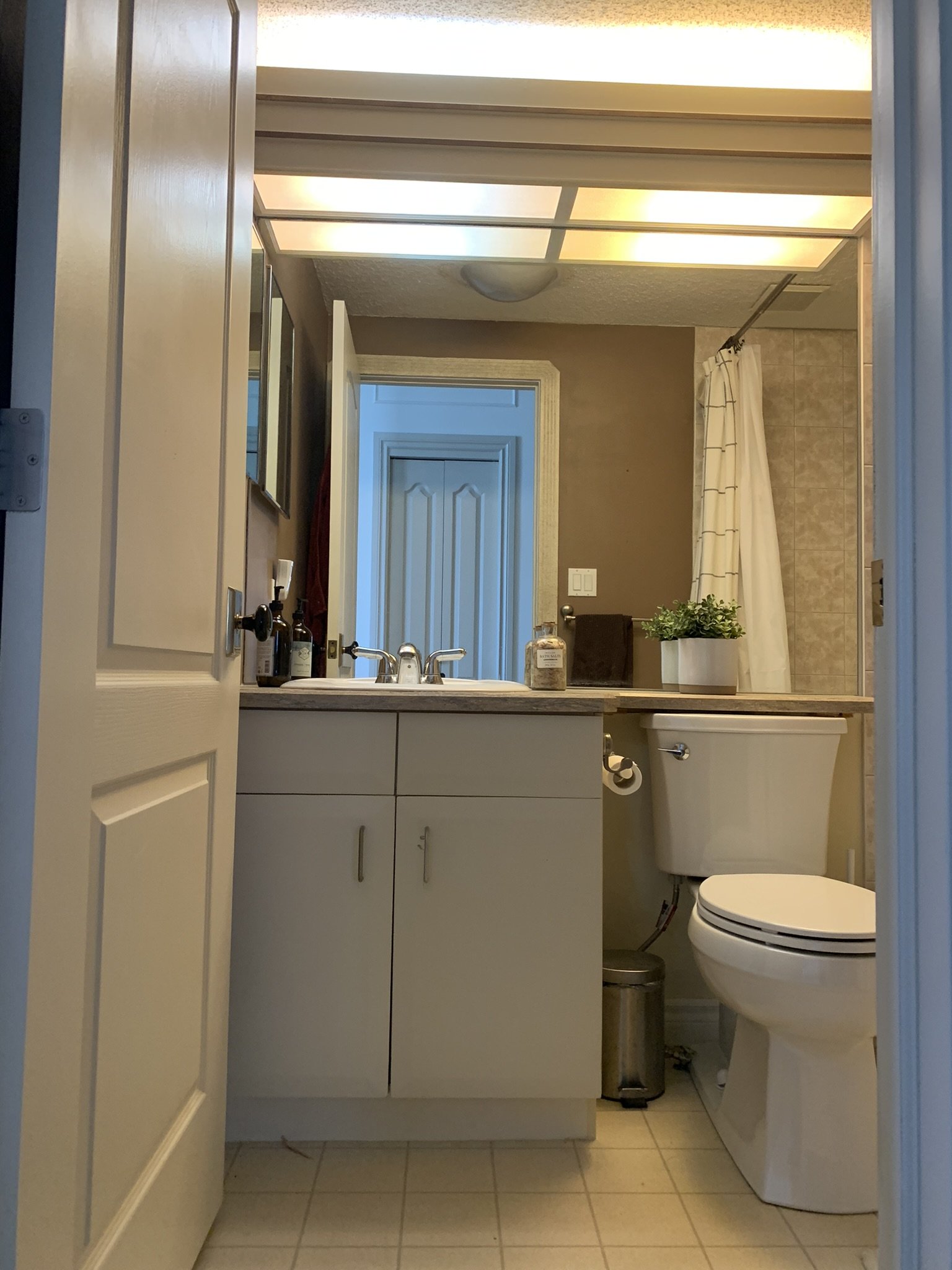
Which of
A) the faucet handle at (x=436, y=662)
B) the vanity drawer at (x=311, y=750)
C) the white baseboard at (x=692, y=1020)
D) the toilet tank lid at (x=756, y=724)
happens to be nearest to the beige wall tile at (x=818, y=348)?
the toilet tank lid at (x=756, y=724)

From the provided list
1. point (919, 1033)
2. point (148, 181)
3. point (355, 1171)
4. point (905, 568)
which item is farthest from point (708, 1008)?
point (148, 181)

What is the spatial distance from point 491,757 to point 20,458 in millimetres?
1085

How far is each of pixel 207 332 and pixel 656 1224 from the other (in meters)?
1.51

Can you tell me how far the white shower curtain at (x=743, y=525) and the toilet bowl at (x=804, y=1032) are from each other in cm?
80

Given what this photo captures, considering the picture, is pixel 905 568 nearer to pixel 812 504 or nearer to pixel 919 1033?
pixel 919 1033

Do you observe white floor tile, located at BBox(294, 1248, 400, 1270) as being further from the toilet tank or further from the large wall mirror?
the large wall mirror

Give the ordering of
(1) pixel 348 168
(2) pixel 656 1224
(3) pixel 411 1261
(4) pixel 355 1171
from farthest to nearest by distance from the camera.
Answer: (1) pixel 348 168, (4) pixel 355 1171, (2) pixel 656 1224, (3) pixel 411 1261

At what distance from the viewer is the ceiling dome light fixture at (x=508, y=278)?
7.56 feet

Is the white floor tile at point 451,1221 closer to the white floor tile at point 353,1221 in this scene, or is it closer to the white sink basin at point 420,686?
the white floor tile at point 353,1221

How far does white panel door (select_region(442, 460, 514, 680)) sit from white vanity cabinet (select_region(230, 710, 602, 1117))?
600 millimetres

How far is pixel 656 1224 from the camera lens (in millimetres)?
1452

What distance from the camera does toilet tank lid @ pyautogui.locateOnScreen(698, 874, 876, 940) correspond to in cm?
146

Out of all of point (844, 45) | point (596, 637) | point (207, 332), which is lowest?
point (596, 637)

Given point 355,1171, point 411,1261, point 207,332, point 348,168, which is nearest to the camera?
point 207,332
